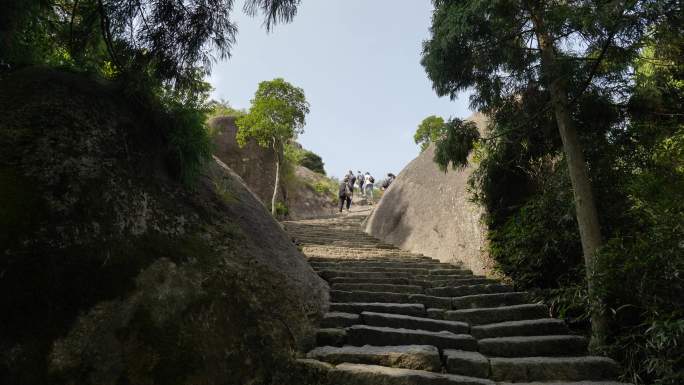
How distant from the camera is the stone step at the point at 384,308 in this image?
503 centimetres

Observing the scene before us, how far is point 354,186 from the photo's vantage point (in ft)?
80.0

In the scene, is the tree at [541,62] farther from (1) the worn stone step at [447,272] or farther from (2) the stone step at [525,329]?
(1) the worn stone step at [447,272]

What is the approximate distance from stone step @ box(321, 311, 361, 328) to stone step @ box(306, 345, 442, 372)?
0.57 m

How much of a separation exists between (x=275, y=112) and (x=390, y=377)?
1182cm

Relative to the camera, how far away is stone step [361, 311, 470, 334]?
4625 mm

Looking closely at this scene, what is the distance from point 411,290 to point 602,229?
275 cm

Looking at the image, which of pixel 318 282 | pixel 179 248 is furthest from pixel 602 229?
pixel 179 248

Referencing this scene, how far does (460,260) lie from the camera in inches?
287

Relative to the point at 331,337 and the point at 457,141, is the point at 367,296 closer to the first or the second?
the point at 331,337

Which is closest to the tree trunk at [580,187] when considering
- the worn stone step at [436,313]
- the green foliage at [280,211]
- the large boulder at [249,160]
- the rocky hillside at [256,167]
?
the worn stone step at [436,313]

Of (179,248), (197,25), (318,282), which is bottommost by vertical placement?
(318,282)

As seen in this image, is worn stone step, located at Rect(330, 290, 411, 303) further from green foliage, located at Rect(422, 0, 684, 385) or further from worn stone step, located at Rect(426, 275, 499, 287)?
green foliage, located at Rect(422, 0, 684, 385)

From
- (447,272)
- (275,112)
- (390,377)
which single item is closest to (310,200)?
(275,112)

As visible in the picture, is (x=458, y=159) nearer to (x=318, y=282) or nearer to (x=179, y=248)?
(x=318, y=282)
